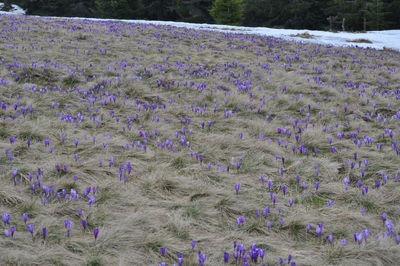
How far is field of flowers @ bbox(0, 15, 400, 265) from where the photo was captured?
2848 millimetres

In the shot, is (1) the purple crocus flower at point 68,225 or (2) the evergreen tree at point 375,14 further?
(2) the evergreen tree at point 375,14

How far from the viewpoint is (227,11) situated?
136ft

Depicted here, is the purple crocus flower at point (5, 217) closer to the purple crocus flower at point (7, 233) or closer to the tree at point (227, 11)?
the purple crocus flower at point (7, 233)

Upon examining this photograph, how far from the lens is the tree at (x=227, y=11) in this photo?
40031 millimetres

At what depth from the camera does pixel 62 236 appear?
285cm

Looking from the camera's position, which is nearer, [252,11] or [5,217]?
[5,217]

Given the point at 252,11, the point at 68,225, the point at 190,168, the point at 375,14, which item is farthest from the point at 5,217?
the point at 252,11

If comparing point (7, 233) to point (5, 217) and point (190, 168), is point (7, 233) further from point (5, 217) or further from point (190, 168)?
point (190, 168)

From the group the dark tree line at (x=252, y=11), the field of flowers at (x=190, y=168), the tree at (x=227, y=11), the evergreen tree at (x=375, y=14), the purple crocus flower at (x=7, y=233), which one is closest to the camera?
the purple crocus flower at (x=7, y=233)

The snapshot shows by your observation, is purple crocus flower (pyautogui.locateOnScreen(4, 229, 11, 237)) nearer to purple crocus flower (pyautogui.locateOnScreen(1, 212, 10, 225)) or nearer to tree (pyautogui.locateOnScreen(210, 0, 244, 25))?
purple crocus flower (pyautogui.locateOnScreen(1, 212, 10, 225))

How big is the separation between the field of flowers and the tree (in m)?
33.4

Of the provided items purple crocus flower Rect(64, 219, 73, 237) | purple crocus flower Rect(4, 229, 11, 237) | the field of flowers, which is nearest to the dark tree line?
the field of flowers

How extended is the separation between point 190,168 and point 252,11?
51.0 meters

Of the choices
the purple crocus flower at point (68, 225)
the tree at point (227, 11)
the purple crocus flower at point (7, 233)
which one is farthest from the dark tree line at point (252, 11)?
the purple crocus flower at point (7, 233)
